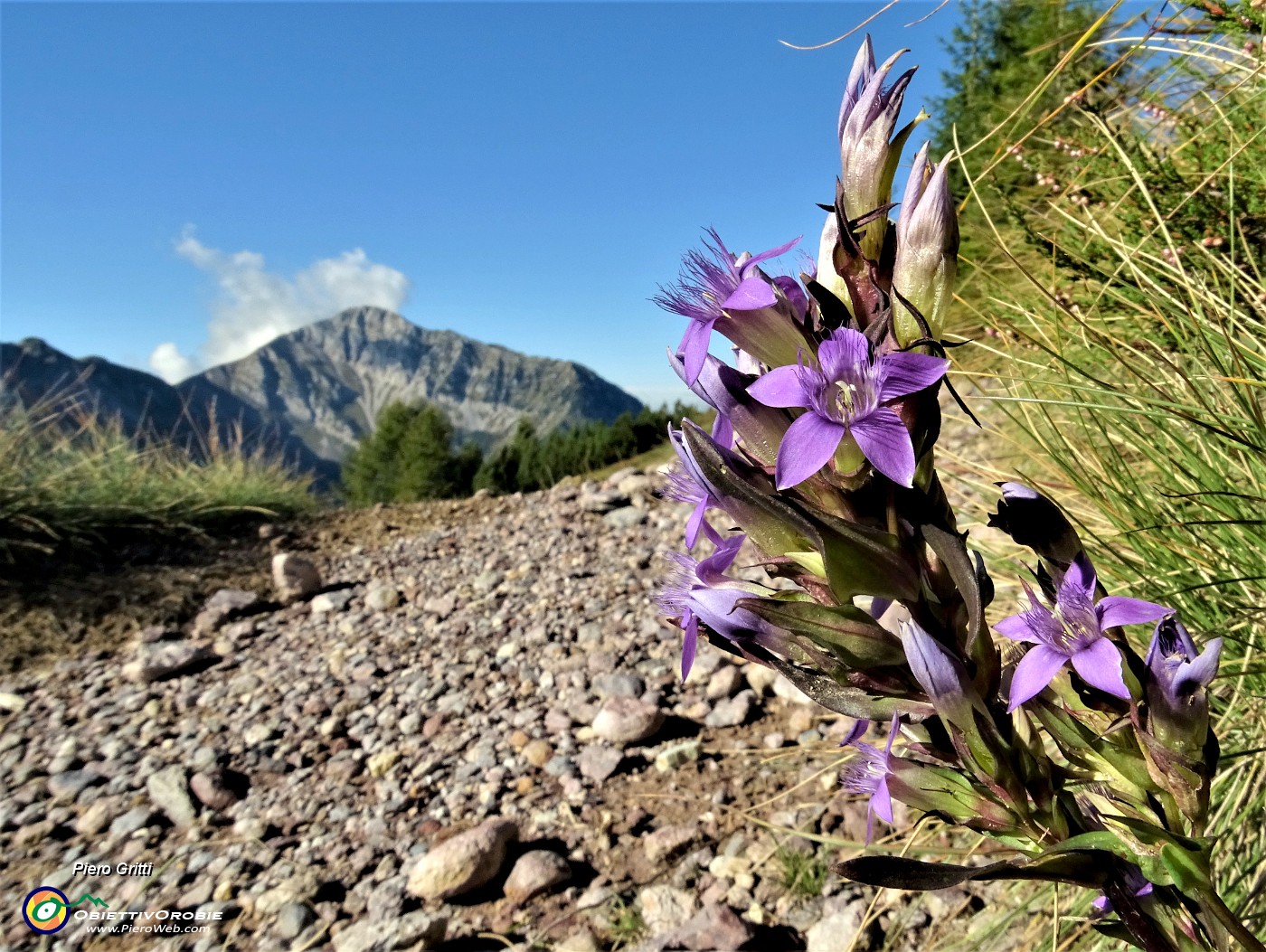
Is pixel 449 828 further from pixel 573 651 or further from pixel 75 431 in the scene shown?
pixel 75 431

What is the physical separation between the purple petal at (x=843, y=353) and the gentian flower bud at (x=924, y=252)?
7 cm

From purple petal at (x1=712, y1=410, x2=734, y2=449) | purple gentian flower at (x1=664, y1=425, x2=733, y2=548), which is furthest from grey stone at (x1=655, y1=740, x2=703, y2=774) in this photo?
purple petal at (x1=712, y1=410, x2=734, y2=449)

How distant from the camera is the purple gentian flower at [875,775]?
996mm

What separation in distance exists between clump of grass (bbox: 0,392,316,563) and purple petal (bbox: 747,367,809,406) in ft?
24.4

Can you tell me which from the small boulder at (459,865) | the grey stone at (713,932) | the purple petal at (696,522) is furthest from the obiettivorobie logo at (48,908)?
the purple petal at (696,522)

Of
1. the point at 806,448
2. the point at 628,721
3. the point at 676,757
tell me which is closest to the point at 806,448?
the point at 806,448

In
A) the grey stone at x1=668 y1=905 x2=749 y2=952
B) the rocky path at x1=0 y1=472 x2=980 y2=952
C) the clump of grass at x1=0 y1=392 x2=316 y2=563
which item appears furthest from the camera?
the clump of grass at x1=0 y1=392 x2=316 y2=563

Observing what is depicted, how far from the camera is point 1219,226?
2709 millimetres

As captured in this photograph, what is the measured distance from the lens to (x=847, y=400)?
0.90 metres

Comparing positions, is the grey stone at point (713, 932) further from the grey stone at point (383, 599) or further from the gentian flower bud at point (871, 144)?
the grey stone at point (383, 599)

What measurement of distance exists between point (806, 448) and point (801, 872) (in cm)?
217

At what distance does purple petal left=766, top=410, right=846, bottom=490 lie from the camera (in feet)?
2.72

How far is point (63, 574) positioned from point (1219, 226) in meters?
8.00

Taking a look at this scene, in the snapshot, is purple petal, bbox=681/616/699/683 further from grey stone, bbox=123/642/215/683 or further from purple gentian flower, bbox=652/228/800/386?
grey stone, bbox=123/642/215/683
